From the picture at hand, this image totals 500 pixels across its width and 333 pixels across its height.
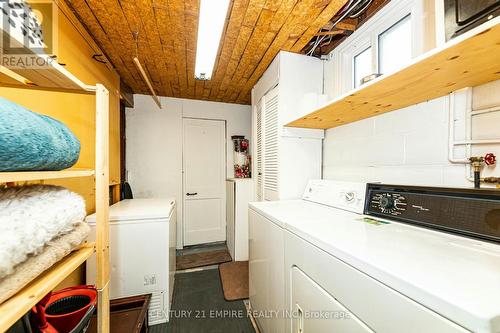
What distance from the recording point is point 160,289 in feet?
6.07

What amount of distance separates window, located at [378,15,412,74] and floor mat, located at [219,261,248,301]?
251 centimetres

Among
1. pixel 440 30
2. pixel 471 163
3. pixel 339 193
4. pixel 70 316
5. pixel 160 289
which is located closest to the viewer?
pixel 440 30

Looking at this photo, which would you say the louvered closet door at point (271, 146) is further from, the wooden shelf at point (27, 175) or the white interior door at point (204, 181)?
the wooden shelf at point (27, 175)

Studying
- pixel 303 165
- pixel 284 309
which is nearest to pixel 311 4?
pixel 303 165

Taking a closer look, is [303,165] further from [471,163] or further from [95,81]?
[95,81]

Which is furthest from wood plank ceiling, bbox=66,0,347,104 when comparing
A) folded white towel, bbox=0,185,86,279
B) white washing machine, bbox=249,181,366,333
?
folded white towel, bbox=0,185,86,279

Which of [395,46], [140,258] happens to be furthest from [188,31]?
[140,258]

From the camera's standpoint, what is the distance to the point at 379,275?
60 cm

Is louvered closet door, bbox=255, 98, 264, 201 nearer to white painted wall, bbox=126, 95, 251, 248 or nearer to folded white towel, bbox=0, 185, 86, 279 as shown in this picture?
white painted wall, bbox=126, 95, 251, 248

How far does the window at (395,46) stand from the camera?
55.2 inches

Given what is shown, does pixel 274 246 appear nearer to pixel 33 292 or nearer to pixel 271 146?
pixel 33 292

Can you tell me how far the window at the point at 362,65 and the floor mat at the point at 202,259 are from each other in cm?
289

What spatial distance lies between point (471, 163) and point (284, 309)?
1220mm

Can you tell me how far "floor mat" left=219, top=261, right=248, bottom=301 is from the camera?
2250 mm
